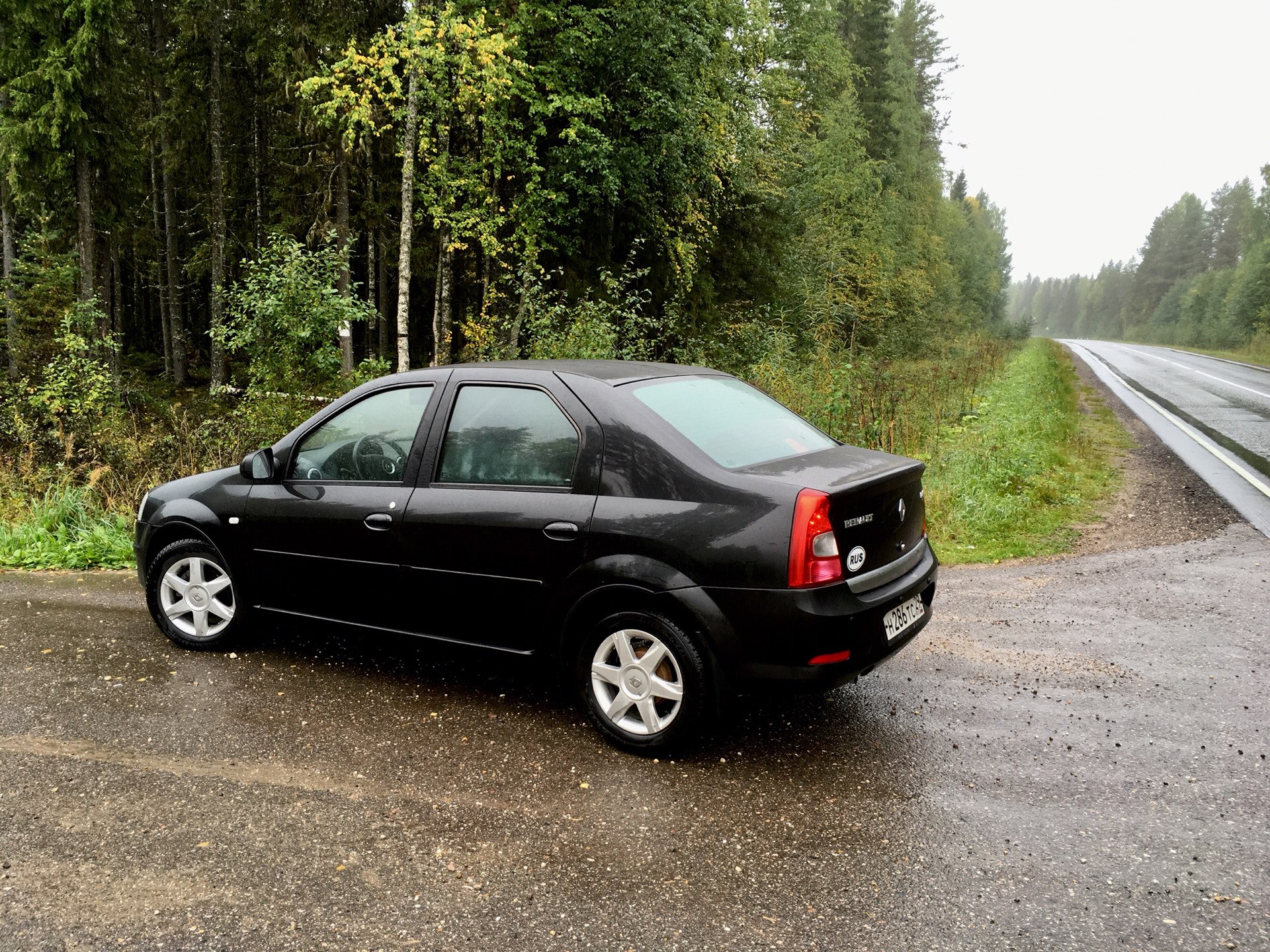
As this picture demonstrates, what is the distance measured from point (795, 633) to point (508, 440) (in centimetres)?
166

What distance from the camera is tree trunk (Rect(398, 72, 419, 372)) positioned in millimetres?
15375

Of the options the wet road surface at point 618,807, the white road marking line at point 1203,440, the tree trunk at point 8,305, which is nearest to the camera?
the wet road surface at point 618,807

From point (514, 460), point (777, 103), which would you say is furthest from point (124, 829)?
point (777, 103)

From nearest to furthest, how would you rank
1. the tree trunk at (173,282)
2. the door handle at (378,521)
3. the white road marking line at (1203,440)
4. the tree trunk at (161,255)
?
the door handle at (378,521) → the white road marking line at (1203,440) → the tree trunk at (173,282) → the tree trunk at (161,255)

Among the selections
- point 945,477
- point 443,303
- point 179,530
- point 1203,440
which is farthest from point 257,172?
point 1203,440

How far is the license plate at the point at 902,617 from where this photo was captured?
3756 millimetres

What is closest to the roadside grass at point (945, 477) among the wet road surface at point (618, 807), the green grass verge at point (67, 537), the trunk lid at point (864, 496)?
the green grass verge at point (67, 537)

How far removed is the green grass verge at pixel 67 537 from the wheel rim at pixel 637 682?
5.74 metres

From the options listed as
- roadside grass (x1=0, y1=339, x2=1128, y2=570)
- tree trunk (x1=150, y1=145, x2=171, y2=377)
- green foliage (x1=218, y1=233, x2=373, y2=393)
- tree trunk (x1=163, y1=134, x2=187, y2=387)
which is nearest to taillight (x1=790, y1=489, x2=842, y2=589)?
roadside grass (x1=0, y1=339, x2=1128, y2=570)

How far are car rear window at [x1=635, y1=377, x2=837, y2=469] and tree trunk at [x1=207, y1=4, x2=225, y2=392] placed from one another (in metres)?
21.1

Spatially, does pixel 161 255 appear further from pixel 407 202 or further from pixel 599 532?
pixel 599 532

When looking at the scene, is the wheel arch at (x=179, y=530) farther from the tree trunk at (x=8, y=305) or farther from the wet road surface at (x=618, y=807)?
the tree trunk at (x=8, y=305)

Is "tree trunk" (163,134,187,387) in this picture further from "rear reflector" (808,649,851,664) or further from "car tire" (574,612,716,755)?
"rear reflector" (808,649,851,664)

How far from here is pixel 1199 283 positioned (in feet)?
281
